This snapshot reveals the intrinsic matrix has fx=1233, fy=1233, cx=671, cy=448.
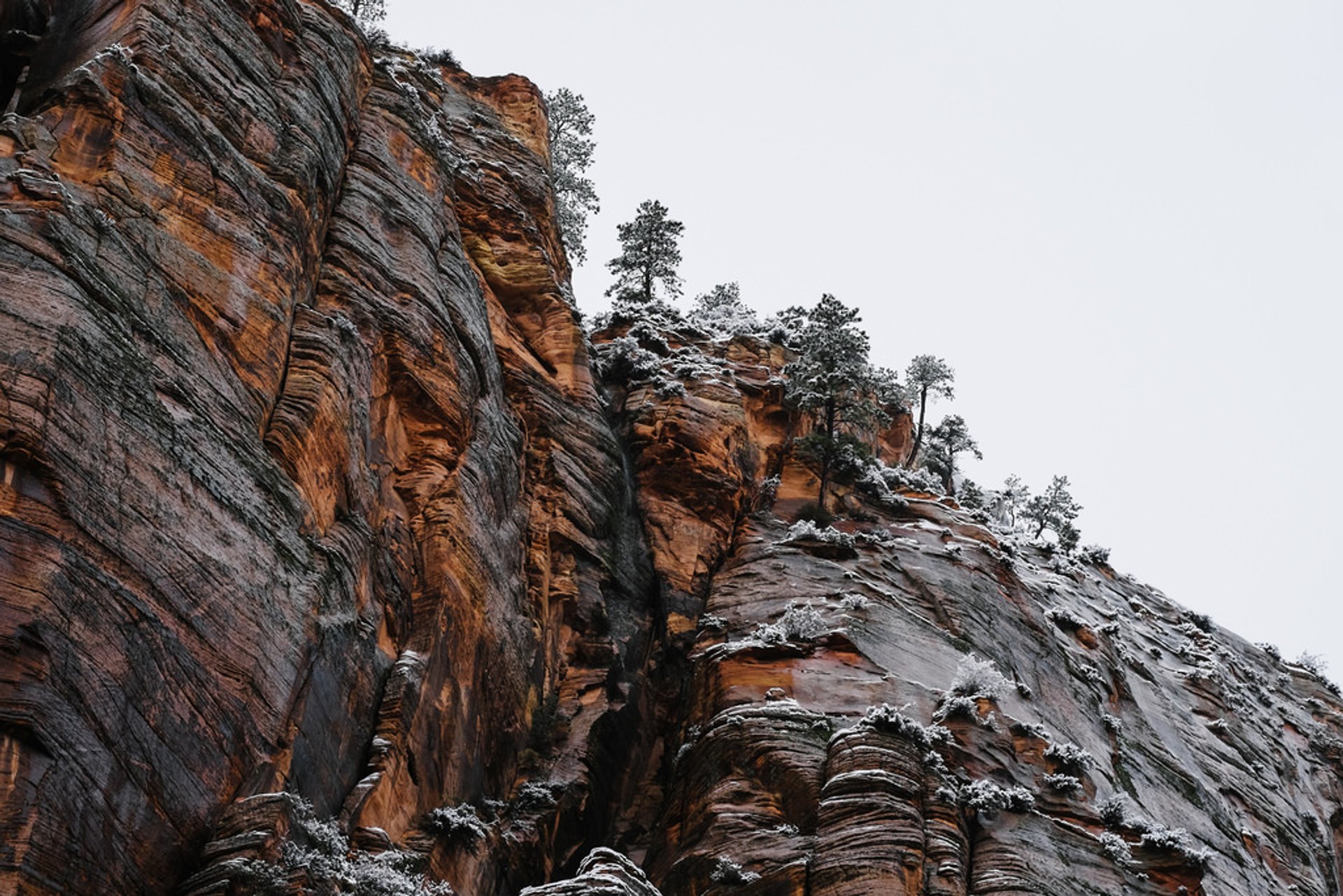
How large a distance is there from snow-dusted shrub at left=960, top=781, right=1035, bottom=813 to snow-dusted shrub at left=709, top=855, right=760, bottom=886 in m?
5.32

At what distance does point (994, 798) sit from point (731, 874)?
6551 mm

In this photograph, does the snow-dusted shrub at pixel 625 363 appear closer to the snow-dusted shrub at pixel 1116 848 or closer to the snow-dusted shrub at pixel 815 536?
the snow-dusted shrub at pixel 815 536

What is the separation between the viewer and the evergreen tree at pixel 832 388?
4594 cm

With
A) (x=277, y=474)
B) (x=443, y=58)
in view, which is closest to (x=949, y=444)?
(x=443, y=58)

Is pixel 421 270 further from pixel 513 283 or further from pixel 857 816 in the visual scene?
pixel 857 816

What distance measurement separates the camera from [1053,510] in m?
74.6

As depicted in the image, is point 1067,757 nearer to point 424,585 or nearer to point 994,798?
point 994,798

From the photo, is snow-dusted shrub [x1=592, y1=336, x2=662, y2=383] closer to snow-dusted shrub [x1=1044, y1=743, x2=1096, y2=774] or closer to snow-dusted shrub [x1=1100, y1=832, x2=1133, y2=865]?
snow-dusted shrub [x1=1044, y1=743, x2=1096, y2=774]

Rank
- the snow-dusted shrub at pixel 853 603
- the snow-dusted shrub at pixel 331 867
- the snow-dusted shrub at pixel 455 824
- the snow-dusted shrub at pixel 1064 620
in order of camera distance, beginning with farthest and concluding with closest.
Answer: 1. the snow-dusted shrub at pixel 1064 620
2. the snow-dusted shrub at pixel 853 603
3. the snow-dusted shrub at pixel 455 824
4. the snow-dusted shrub at pixel 331 867

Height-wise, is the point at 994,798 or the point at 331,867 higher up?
the point at 994,798

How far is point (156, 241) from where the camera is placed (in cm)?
2305

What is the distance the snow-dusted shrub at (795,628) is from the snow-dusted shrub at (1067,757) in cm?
645

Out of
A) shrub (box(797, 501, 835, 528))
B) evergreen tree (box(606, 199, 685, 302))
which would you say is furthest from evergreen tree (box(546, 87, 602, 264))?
shrub (box(797, 501, 835, 528))

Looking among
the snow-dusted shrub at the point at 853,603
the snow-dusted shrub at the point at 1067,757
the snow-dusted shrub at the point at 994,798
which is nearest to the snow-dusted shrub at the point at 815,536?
the snow-dusted shrub at the point at 853,603
